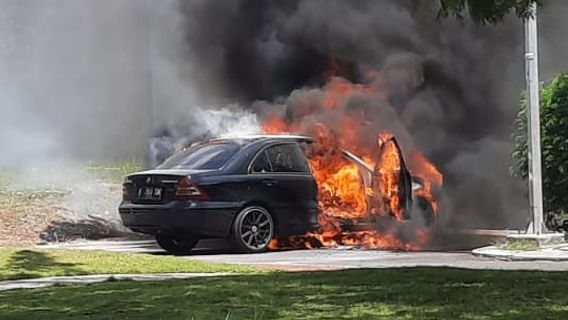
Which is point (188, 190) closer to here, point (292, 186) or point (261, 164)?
point (261, 164)

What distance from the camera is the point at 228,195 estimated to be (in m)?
13.3

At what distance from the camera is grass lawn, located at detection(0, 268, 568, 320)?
6.91m

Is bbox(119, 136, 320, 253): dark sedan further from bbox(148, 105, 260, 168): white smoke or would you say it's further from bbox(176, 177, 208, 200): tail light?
bbox(148, 105, 260, 168): white smoke

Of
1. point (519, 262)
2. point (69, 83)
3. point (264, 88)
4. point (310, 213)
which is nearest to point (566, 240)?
point (519, 262)

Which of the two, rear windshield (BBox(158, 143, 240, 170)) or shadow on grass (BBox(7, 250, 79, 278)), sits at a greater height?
rear windshield (BBox(158, 143, 240, 170))

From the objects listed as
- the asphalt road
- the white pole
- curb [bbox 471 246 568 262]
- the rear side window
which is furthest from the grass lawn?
the rear side window

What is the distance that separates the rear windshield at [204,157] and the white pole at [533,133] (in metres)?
3.63

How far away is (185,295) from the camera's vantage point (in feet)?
26.6

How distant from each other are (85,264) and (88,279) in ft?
3.59

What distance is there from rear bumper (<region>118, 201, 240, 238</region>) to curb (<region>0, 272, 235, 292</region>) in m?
2.56

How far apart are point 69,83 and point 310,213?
31.2 ft

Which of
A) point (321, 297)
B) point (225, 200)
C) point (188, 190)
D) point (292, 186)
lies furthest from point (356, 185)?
point (321, 297)

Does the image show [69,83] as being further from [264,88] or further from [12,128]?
[264,88]

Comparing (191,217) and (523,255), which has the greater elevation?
(191,217)
